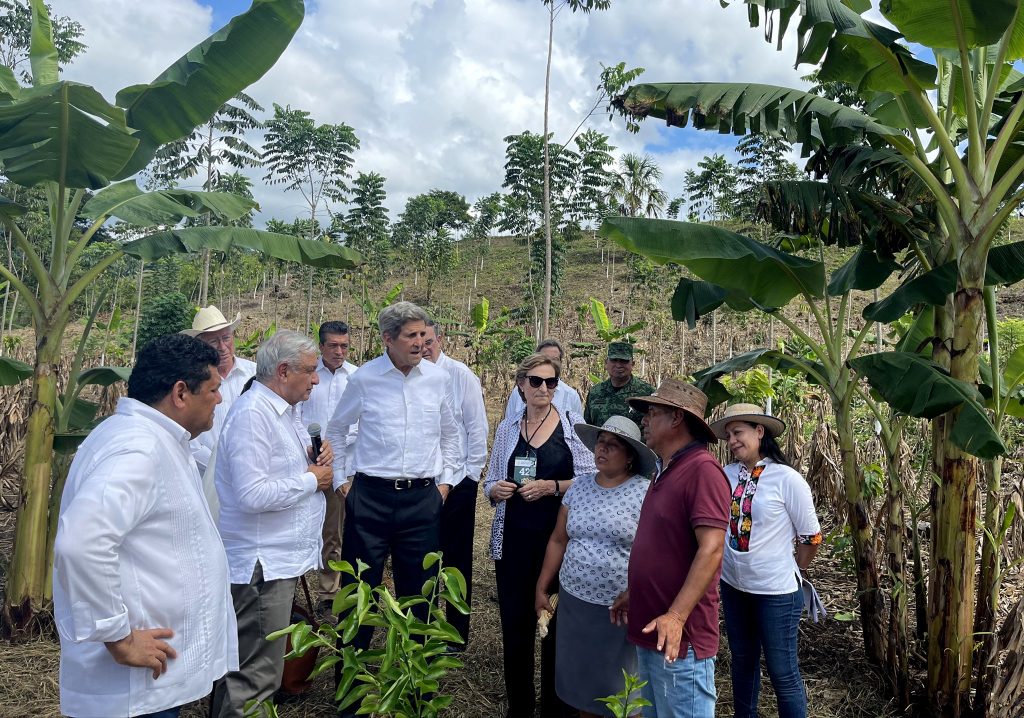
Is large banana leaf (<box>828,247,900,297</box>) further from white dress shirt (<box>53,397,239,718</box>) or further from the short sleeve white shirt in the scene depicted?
white dress shirt (<box>53,397,239,718</box>)

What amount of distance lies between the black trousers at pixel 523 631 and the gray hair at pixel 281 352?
4.44ft

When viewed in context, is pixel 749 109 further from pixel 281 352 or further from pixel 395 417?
pixel 281 352

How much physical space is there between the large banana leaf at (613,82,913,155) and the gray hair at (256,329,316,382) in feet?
7.38

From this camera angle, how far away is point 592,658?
276 cm

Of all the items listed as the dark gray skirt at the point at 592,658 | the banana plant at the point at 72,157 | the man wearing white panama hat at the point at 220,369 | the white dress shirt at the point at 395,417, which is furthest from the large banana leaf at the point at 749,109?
the dark gray skirt at the point at 592,658

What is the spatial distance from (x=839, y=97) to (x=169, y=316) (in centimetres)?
1138

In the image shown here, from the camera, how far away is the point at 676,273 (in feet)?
87.2

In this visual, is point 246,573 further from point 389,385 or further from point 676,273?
point 676,273

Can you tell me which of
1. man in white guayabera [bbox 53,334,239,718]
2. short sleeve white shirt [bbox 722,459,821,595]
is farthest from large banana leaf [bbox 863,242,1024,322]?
man in white guayabera [bbox 53,334,239,718]

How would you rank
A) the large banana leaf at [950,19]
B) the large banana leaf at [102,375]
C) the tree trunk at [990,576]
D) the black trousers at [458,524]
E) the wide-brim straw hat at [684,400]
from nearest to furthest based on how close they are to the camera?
the wide-brim straw hat at [684,400] < the large banana leaf at [950,19] < the tree trunk at [990,576] < the black trousers at [458,524] < the large banana leaf at [102,375]

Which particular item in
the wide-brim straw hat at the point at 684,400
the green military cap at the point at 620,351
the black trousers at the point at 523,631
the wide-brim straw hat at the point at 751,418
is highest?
the green military cap at the point at 620,351

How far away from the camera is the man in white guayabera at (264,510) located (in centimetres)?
264

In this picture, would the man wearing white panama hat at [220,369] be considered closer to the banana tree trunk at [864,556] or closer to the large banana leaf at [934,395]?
the large banana leaf at [934,395]

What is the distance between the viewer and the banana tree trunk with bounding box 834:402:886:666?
3.66 meters
